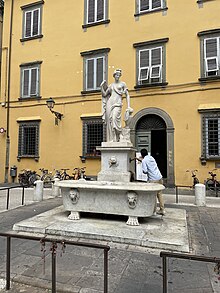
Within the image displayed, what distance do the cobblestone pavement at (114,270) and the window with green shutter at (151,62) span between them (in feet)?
28.9

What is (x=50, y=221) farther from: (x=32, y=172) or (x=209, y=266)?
(x=32, y=172)

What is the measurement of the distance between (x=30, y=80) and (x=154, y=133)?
8.11m

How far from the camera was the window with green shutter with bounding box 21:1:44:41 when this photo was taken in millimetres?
14336

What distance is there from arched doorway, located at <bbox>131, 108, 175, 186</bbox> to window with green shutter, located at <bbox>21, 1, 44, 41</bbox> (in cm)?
813

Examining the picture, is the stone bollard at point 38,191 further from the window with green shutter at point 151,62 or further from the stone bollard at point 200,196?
the window with green shutter at point 151,62

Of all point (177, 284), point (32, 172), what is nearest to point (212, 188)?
point (177, 284)

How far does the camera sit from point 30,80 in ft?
46.9

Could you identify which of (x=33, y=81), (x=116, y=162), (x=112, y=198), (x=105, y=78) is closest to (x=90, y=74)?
(x=105, y=78)

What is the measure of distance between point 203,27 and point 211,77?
2436mm

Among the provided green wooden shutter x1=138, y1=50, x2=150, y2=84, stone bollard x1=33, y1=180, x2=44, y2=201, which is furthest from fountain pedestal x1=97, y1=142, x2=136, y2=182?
green wooden shutter x1=138, y1=50, x2=150, y2=84

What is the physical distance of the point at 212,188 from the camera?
9875mm

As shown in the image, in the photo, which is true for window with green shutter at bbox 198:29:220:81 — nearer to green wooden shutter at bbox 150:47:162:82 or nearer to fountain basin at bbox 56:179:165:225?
green wooden shutter at bbox 150:47:162:82

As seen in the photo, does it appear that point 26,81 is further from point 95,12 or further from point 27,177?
point 27,177

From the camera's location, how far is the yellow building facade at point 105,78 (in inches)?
427
